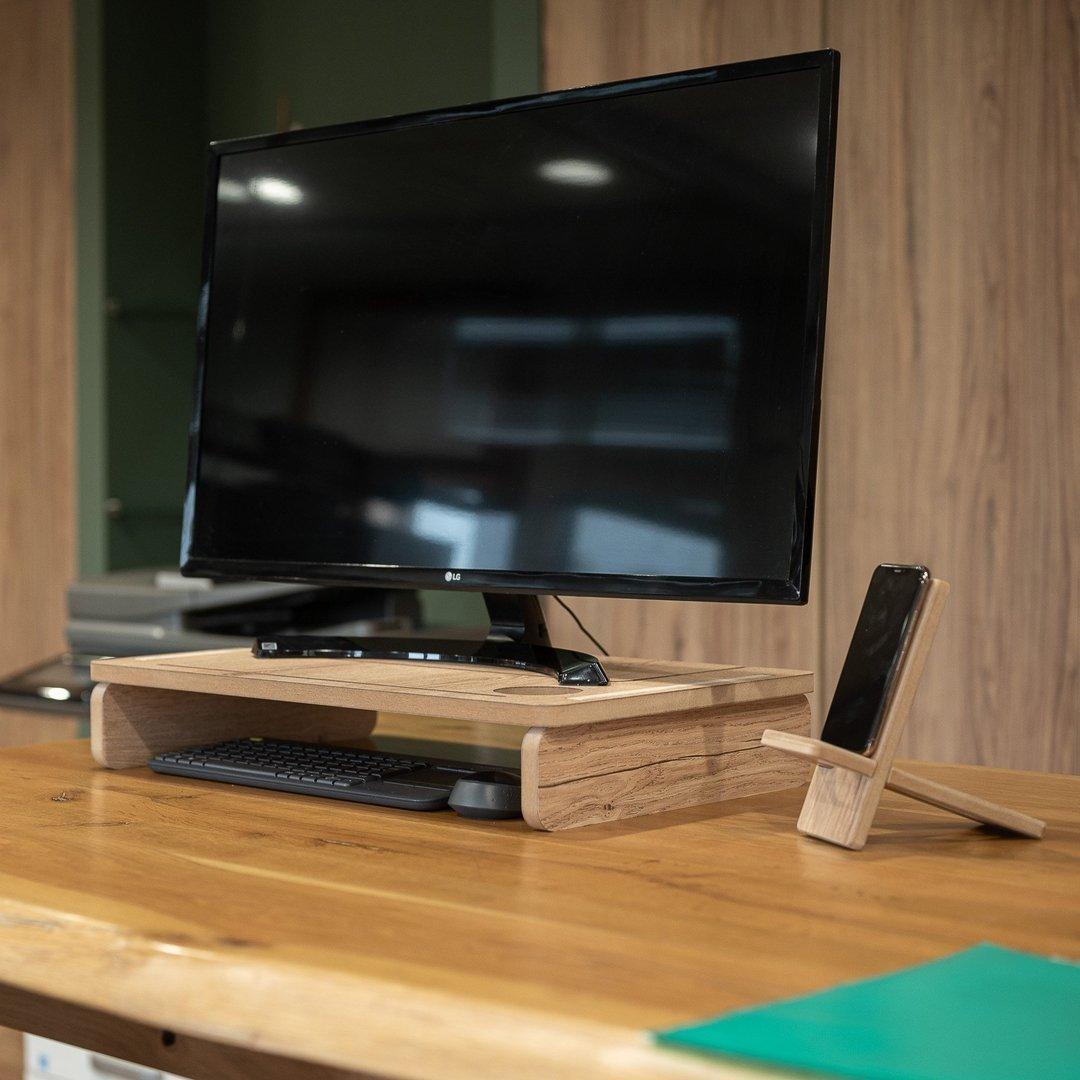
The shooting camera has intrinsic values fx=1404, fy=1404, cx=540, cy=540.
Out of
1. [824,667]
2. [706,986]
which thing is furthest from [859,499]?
[706,986]

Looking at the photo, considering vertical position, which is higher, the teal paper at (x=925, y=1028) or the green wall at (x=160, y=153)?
the green wall at (x=160, y=153)

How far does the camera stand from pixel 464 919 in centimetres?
81

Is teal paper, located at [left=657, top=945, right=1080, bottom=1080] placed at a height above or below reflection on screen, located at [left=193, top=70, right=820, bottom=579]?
below

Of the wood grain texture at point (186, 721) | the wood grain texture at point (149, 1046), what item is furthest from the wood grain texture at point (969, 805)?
the wood grain texture at point (186, 721)

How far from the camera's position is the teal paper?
22.7 inches

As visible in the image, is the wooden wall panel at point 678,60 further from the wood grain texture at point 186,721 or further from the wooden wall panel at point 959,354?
the wood grain texture at point 186,721

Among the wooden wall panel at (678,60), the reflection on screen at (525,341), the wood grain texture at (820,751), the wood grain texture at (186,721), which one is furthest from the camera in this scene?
the wooden wall panel at (678,60)

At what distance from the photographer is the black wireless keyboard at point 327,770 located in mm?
1149

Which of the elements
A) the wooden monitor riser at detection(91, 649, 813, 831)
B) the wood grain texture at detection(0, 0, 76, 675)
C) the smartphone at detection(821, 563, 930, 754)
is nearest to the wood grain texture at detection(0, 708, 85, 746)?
the wood grain texture at detection(0, 0, 76, 675)

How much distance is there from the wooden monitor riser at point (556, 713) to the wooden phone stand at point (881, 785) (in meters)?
0.10

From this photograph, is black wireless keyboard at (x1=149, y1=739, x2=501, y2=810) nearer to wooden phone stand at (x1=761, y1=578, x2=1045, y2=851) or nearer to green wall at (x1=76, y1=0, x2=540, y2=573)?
wooden phone stand at (x1=761, y1=578, x2=1045, y2=851)

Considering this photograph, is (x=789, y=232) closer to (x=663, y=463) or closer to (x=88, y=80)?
(x=663, y=463)

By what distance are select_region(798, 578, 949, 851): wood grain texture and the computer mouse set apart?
0.72ft

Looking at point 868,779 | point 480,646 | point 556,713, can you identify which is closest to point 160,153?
point 480,646
